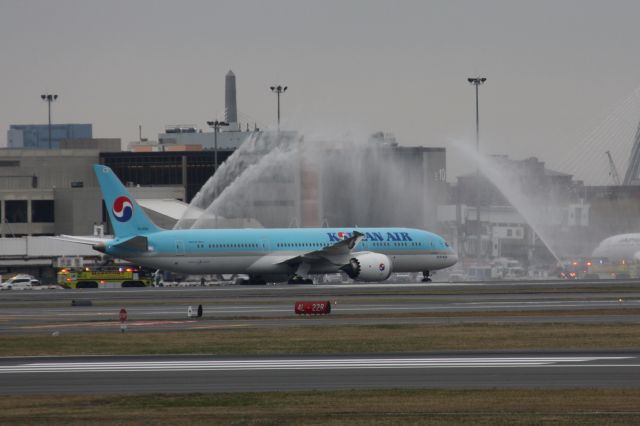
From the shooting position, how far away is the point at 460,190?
399 feet

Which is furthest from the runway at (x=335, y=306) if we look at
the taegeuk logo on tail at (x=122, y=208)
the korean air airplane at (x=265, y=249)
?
the taegeuk logo on tail at (x=122, y=208)

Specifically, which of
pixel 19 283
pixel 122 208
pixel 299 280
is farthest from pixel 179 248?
pixel 19 283

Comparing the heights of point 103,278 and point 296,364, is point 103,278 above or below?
above

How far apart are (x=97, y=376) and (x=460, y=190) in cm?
8770

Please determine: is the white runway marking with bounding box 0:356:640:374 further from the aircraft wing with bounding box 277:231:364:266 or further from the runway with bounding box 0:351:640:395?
the aircraft wing with bounding box 277:231:364:266

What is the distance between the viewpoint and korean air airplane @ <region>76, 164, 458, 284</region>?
9750 cm

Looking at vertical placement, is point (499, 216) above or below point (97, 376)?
above

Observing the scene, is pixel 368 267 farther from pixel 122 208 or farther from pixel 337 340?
pixel 337 340

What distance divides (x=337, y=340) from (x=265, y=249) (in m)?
52.9

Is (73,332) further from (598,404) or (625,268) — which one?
(625,268)

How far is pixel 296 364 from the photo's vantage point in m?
39.6

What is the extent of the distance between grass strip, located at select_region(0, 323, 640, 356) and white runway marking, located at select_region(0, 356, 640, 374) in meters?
3.23

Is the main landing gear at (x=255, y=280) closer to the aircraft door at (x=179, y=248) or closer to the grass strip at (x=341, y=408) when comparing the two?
the aircraft door at (x=179, y=248)

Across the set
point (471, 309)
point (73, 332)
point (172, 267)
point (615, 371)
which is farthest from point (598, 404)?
point (172, 267)
